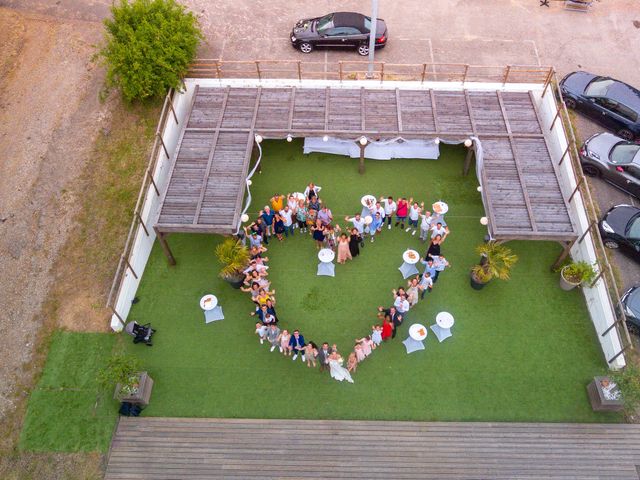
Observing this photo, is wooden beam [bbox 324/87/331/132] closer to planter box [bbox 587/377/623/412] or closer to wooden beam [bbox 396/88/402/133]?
wooden beam [bbox 396/88/402/133]

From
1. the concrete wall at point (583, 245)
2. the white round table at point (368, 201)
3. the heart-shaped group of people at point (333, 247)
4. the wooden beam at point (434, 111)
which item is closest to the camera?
the heart-shaped group of people at point (333, 247)

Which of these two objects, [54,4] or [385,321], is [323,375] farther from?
[54,4]

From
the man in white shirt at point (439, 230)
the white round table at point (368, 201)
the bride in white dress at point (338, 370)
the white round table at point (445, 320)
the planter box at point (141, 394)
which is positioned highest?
the man in white shirt at point (439, 230)

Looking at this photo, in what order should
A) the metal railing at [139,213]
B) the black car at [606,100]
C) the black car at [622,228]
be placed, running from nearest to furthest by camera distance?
the metal railing at [139,213] → the black car at [622,228] → the black car at [606,100]

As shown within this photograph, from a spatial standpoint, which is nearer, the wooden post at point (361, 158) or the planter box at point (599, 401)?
the planter box at point (599, 401)

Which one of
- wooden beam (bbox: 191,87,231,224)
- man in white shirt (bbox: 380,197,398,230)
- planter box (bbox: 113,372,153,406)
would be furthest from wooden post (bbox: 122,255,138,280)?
man in white shirt (bbox: 380,197,398,230)

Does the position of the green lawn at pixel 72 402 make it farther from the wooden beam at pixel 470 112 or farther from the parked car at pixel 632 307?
the parked car at pixel 632 307

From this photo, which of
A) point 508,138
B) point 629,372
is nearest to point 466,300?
point 629,372

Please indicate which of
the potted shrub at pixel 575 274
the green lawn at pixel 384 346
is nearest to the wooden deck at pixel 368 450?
the green lawn at pixel 384 346
